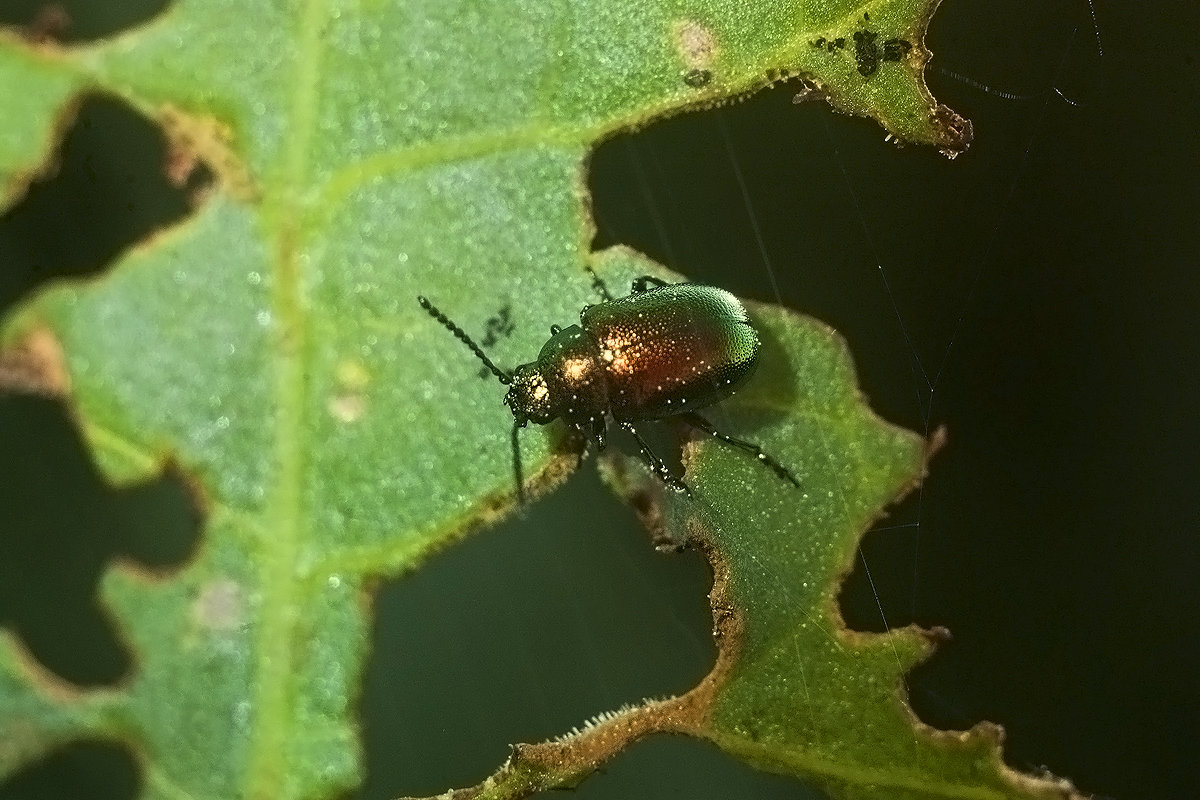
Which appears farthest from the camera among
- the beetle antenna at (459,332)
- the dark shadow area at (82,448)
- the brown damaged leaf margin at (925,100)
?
the dark shadow area at (82,448)

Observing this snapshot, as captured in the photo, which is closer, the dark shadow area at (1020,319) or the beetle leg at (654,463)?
the dark shadow area at (1020,319)

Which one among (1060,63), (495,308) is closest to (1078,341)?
(1060,63)

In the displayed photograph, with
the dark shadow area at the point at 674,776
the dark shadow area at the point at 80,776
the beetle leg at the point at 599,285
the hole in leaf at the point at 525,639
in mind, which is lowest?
the dark shadow area at the point at 80,776

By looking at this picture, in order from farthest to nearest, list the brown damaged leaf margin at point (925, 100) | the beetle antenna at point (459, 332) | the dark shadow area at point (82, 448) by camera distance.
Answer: the dark shadow area at point (82, 448), the beetle antenna at point (459, 332), the brown damaged leaf margin at point (925, 100)

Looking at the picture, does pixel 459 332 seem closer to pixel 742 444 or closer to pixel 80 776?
pixel 742 444

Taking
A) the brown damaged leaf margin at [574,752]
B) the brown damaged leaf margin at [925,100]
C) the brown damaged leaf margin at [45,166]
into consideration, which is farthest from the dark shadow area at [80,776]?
the brown damaged leaf margin at [925,100]

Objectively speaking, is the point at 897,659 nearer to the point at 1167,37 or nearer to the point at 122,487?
the point at 1167,37

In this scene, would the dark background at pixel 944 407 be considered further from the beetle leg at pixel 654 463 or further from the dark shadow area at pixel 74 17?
the beetle leg at pixel 654 463
